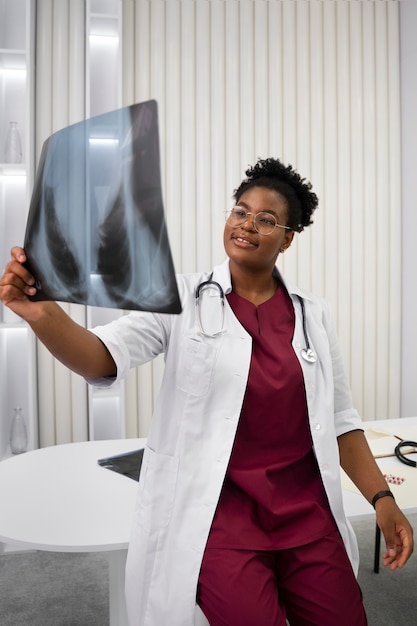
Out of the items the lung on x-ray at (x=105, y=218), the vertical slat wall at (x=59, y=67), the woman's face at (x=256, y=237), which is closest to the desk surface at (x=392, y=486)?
the woman's face at (x=256, y=237)

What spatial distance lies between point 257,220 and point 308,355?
37 centimetres

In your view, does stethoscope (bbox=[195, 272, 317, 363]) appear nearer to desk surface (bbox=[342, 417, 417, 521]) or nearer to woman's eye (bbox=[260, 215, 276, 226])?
woman's eye (bbox=[260, 215, 276, 226])

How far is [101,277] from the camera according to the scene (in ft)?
2.85

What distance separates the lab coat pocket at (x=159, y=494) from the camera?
1.34 meters

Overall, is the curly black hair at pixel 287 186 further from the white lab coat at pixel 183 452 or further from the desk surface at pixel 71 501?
the desk surface at pixel 71 501

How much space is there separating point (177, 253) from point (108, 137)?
2924 mm

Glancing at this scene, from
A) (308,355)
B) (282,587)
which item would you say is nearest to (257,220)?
(308,355)

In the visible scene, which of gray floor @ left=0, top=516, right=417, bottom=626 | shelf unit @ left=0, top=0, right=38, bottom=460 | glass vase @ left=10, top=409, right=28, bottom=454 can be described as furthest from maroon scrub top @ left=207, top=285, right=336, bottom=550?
glass vase @ left=10, top=409, right=28, bottom=454

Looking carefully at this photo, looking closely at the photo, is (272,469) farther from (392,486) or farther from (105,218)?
(105,218)

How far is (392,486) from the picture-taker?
178 cm

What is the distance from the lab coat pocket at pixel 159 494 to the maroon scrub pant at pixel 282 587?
0.43 ft

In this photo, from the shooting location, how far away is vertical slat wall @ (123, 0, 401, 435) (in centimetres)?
367

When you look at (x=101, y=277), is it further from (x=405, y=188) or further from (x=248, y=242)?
(x=405, y=188)

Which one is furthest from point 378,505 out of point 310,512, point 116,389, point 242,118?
point 242,118
